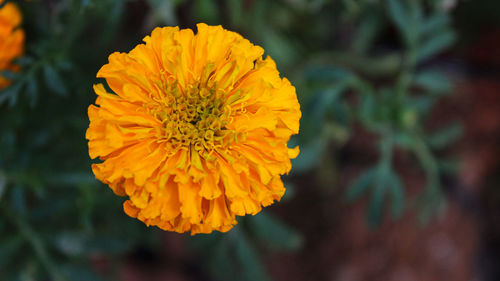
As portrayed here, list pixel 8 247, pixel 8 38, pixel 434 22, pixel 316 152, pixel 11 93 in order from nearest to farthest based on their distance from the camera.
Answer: pixel 11 93 → pixel 8 38 → pixel 8 247 → pixel 434 22 → pixel 316 152

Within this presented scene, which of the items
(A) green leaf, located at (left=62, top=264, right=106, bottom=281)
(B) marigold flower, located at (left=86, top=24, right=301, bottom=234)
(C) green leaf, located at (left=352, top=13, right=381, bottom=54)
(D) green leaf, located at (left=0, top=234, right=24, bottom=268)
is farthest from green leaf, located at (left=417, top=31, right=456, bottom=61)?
(D) green leaf, located at (left=0, top=234, right=24, bottom=268)

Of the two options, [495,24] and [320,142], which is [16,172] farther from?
[495,24]

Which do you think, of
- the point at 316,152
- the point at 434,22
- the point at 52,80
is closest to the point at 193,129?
the point at 52,80

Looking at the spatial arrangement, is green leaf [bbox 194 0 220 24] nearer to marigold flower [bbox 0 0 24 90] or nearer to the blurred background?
the blurred background

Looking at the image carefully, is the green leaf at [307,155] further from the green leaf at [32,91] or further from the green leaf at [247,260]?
the green leaf at [32,91]

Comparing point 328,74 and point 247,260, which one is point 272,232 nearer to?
point 247,260

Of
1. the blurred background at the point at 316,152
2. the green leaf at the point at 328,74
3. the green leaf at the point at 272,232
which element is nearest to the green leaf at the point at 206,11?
the blurred background at the point at 316,152
